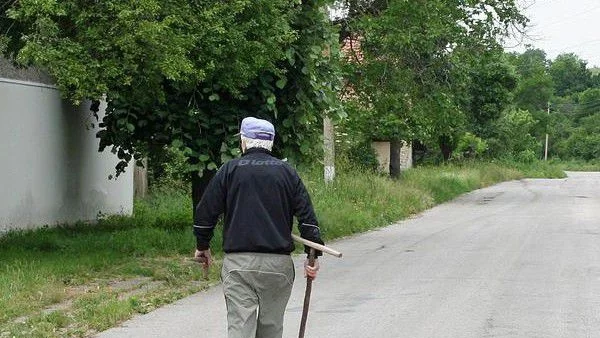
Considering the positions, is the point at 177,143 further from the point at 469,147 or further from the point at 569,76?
the point at 569,76

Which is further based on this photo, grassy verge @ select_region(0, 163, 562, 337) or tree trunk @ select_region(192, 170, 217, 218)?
tree trunk @ select_region(192, 170, 217, 218)

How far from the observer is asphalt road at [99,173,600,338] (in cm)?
942

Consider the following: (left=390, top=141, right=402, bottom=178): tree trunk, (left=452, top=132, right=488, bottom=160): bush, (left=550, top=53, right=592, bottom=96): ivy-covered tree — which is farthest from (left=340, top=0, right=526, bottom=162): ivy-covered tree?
(left=550, top=53, right=592, bottom=96): ivy-covered tree

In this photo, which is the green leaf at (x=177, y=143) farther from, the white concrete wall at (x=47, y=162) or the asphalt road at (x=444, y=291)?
the white concrete wall at (x=47, y=162)

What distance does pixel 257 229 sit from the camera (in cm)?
648

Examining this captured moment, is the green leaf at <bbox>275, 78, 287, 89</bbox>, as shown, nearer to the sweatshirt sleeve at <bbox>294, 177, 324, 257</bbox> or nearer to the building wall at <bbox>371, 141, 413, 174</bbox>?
the sweatshirt sleeve at <bbox>294, 177, 324, 257</bbox>

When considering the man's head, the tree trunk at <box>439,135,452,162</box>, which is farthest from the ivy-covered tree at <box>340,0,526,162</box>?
the tree trunk at <box>439,135,452,162</box>

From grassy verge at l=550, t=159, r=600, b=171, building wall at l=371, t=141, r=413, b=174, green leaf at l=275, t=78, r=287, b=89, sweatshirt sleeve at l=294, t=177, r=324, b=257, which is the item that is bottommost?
grassy verge at l=550, t=159, r=600, b=171

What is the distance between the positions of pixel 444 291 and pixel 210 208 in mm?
5740

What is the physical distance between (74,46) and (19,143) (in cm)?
541

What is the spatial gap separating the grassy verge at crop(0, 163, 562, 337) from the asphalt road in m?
0.51

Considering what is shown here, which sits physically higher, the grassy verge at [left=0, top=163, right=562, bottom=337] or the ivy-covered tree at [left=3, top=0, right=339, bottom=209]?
the ivy-covered tree at [left=3, top=0, right=339, bottom=209]

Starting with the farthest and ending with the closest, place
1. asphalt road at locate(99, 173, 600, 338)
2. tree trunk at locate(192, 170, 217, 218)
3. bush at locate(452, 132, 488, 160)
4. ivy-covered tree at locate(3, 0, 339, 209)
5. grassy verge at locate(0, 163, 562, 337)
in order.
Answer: bush at locate(452, 132, 488, 160), tree trunk at locate(192, 170, 217, 218), ivy-covered tree at locate(3, 0, 339, 209), grassy verge at locate(0, 163, 562, 337), asphalt road at locate(99, 173, 600, 338)

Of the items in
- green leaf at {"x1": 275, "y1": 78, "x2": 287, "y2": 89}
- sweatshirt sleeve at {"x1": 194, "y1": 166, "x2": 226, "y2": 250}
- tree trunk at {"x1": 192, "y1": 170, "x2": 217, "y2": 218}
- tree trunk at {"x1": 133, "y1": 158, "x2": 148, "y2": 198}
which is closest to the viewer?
sweatshirt sleeve at {"x1": 194, "y1": 166, "x2": 226, "y2": 250}
